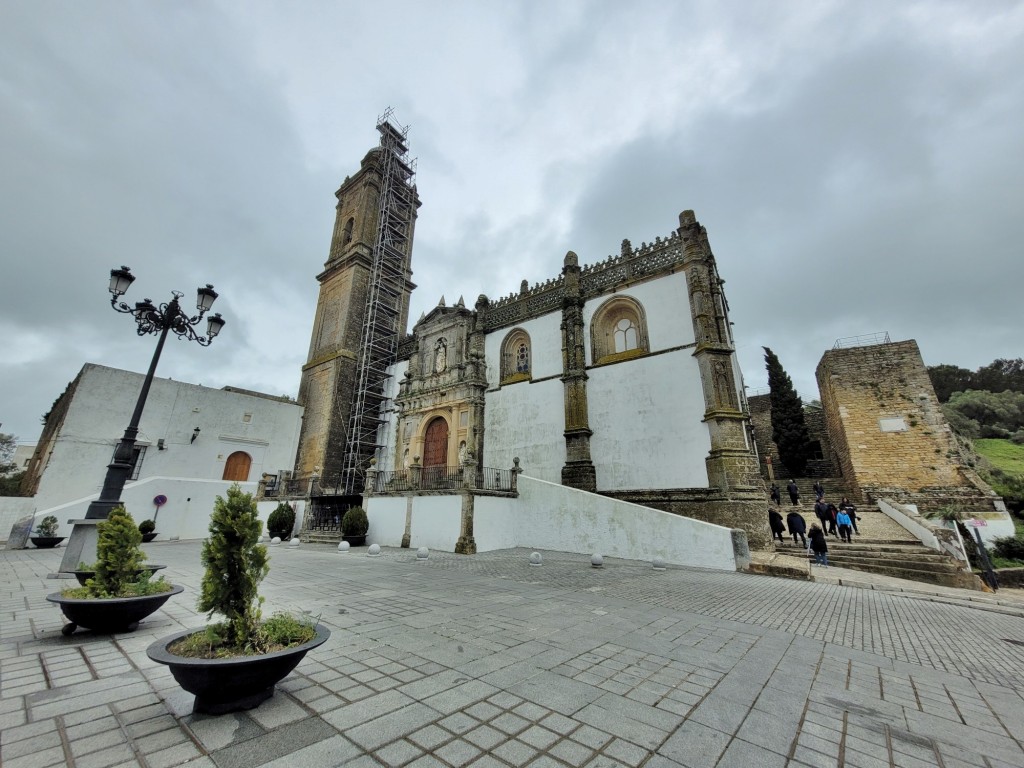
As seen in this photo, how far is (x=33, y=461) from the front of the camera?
19.3m

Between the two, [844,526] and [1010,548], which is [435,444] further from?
[1010,548]

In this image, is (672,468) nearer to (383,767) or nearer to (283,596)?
(283,596)

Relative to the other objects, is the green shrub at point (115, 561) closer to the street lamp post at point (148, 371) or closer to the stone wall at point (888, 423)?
the street lamp post at point (148, 371)

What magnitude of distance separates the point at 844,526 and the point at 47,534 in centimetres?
2539

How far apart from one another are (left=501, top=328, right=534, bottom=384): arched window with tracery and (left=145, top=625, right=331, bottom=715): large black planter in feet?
53.2

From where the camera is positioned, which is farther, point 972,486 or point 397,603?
point 972,486

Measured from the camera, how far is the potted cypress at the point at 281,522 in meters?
16.6

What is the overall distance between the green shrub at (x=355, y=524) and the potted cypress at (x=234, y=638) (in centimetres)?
1256

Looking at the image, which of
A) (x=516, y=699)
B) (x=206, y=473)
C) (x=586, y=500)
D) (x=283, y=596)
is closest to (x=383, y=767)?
(x=516, y=699)

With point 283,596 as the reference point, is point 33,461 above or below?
above

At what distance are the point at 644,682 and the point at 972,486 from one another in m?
22.9

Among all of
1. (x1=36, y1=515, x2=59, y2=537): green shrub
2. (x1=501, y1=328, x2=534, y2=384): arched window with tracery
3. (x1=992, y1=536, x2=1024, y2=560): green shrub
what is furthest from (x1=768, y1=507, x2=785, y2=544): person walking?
(x1=36, y1=515, x2=59, y2=537): green shrub

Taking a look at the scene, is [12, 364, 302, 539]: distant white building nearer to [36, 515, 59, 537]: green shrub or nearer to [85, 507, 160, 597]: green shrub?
[36, 515, 59, 537]: green shrub

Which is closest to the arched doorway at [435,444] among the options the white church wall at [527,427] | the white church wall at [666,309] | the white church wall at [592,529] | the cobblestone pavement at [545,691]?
the white church wall at [527,427]
